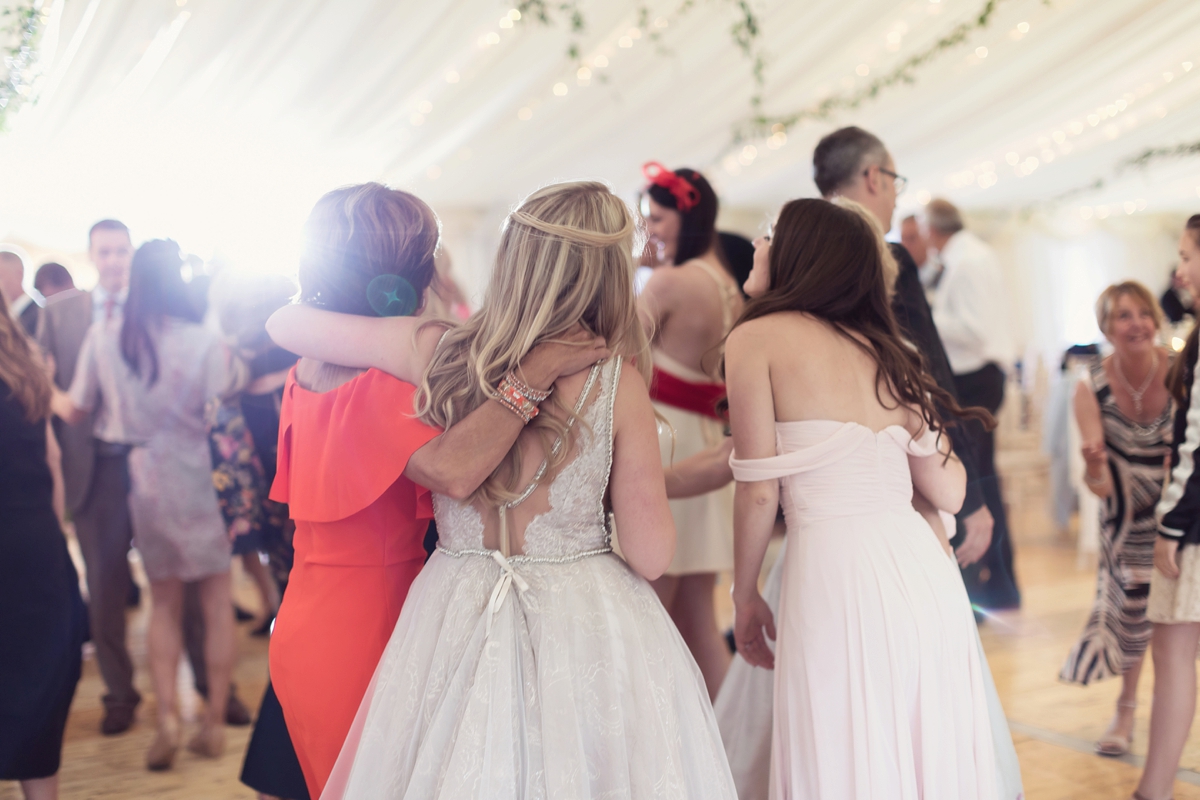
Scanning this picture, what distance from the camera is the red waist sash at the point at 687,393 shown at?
2.62m

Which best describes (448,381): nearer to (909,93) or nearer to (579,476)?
(579,476)

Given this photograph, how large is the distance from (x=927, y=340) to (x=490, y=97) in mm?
5123

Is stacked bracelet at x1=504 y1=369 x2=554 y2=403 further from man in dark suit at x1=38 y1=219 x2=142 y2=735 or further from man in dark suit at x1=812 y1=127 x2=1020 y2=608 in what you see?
man in dark suit at x1=38 y1=219 x2=142 y2=735

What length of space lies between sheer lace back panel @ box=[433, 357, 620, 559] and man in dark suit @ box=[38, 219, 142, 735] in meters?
2.38

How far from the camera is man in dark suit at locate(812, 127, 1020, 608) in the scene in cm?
218

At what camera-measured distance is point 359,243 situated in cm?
155

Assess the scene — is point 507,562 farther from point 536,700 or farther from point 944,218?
point 944,218

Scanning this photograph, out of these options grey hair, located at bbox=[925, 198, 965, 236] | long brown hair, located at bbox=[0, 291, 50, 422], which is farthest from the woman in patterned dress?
long brown hair, located at bbox=[0, 291, 50, 422]

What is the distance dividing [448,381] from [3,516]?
1.57m

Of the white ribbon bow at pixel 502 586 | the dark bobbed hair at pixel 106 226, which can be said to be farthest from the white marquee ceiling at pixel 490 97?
the white ribbon bow at pixel 502 586

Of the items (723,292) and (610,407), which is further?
(723,292)

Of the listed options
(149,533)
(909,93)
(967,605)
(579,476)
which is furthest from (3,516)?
(909,93)

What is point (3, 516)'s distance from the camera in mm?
2285

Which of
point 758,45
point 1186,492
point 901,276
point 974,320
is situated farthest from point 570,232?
point 758,45
